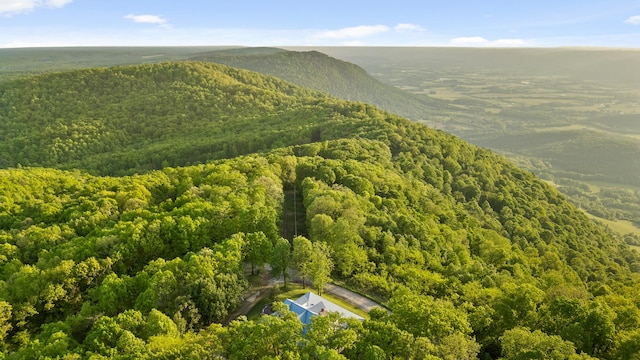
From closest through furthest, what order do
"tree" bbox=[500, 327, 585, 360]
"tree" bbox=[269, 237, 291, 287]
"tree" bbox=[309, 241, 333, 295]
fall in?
1. "tree" bbox=[500, 327, 585, 360]
2. "tree" bbox=[309, 241, 333, 295]
3. "tree" bbox=[269, 237, 291, 287]

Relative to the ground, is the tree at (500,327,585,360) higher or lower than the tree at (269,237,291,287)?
lower

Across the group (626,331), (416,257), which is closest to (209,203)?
(416,257)

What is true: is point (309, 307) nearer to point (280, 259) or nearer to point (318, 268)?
point (318, 268)

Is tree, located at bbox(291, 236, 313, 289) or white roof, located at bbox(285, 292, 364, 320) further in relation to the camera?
tree, located at bbox(291, 236, 313, 289)

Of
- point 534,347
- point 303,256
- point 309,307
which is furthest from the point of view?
point 303,256

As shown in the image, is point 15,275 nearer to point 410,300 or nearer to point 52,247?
point 52,247

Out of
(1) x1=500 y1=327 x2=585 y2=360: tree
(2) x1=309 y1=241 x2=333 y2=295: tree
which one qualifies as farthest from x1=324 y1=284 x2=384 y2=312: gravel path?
(1) x1=500 y1=327 x2=585 y2=360: tree

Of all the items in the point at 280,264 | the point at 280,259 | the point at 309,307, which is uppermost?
the point at 280,259

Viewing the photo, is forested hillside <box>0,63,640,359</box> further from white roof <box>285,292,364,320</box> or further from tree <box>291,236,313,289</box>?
white roof <box>285,292,364,320</box>

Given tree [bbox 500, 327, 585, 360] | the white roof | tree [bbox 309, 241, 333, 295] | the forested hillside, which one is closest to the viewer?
tree [bbox 500, 327, 585, 360]

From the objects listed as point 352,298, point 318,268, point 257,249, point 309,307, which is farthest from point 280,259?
point 352,298

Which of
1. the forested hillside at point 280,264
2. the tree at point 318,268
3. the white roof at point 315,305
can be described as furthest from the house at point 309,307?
the forested hillside at point 280,264
